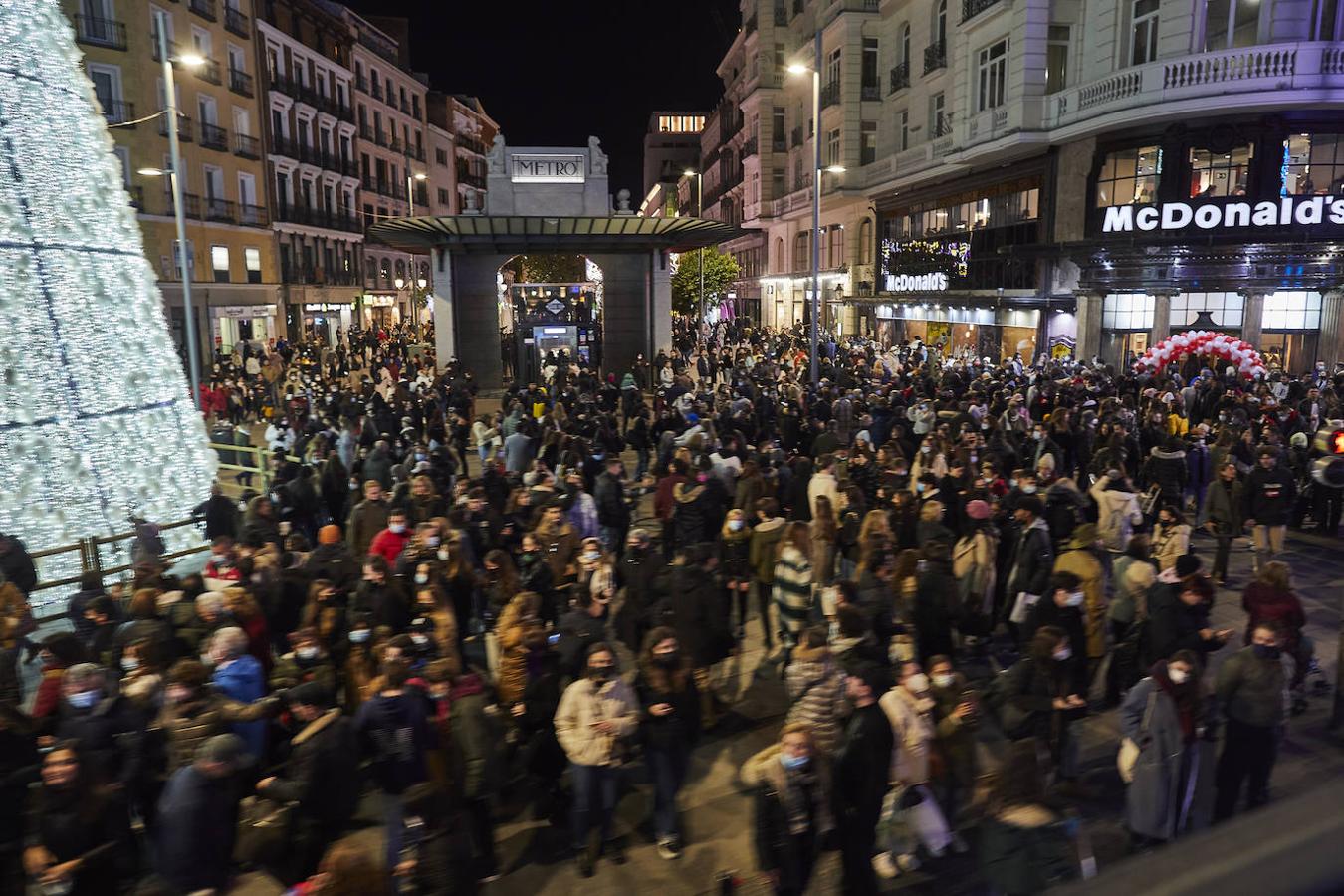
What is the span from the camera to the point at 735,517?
34.0 ft

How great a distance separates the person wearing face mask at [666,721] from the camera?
6.69m

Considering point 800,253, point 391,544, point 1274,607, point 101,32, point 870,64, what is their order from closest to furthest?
point 1274,607, point 391,544, point 101,32, point 870,64, point 800,253

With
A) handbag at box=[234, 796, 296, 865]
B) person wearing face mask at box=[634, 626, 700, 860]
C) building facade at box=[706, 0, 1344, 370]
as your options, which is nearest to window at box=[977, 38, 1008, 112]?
building facade at box=[706, 0, 1344, 370]

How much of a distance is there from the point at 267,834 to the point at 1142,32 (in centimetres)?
2978

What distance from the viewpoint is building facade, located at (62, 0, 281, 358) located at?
38.5 meters

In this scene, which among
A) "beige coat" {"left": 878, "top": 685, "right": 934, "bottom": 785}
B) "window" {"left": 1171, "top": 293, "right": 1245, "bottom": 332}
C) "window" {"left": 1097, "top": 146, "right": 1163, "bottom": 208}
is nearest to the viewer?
"beige coat" {"left": 878, "top": 685, "right": 934, "bottom": 785}

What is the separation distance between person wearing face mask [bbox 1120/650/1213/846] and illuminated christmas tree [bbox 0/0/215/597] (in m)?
11.2

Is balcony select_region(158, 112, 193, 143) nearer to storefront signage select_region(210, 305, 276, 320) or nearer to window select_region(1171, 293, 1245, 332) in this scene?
storefront signage select_region(210, 305, 276, 320)

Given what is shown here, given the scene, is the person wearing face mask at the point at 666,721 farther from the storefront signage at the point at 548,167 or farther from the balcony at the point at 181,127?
the balcony at the point at 181,127

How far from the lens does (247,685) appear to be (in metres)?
6.98

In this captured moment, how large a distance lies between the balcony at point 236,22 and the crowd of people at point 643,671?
139 feet

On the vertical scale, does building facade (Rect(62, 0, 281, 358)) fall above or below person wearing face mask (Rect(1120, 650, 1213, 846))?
above

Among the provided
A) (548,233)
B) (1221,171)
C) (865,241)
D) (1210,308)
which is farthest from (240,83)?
(1210,308)

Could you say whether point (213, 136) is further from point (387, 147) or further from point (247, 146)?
point (387, 147)
